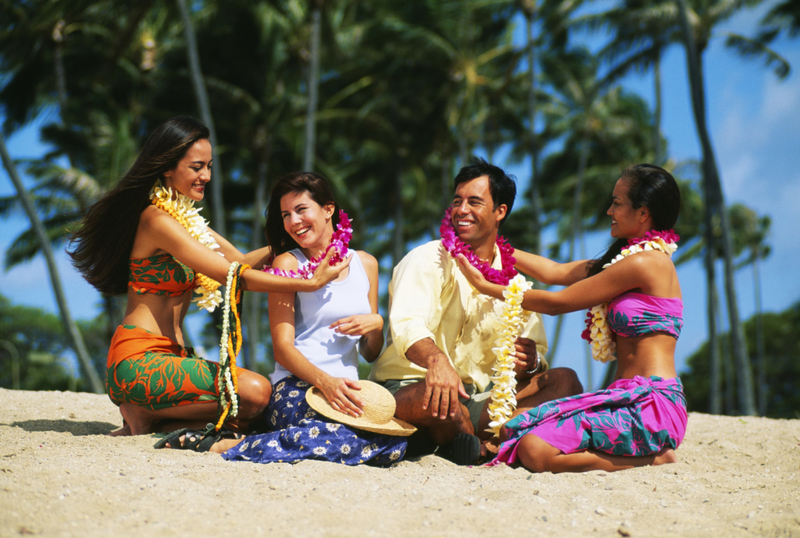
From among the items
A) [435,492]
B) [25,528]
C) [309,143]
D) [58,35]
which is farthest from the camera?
[58,35]

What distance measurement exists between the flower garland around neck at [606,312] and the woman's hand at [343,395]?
179 centimetres

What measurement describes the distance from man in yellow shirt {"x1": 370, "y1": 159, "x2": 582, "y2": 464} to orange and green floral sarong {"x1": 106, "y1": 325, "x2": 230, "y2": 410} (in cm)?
120

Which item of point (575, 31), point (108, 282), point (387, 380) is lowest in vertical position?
point (387, 380)

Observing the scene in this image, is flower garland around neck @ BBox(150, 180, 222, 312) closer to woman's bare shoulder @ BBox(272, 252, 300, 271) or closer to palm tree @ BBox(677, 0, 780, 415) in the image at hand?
woman's bare shoulder @ BBox(272, 252, 300, 271)

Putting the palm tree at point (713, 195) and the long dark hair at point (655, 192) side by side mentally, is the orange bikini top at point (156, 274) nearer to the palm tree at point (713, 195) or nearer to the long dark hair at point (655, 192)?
the long dark hair at point (655, 192)

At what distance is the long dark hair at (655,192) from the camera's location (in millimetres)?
4473

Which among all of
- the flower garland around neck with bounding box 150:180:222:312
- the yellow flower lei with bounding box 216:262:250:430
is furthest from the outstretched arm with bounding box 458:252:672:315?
the flower garland around neck with bounding box 150:180:222:312

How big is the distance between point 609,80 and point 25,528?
2011cm

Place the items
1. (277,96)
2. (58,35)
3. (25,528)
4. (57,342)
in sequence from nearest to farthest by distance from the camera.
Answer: (25,528)
(58,35)
(277,96)
(57,342)

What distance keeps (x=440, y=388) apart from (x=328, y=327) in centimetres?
89

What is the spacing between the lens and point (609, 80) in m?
19.9

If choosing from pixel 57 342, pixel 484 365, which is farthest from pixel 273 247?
pixel 57 342

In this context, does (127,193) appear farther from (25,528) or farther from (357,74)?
(357,74)

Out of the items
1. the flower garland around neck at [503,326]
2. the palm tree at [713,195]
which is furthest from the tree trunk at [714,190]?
the flower garland around neck at [503,326]
